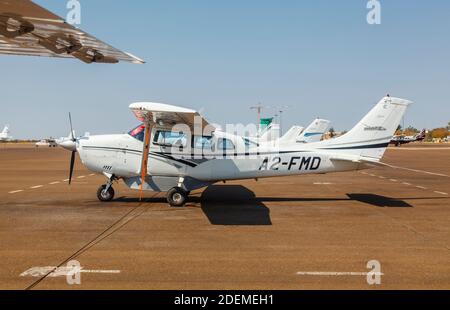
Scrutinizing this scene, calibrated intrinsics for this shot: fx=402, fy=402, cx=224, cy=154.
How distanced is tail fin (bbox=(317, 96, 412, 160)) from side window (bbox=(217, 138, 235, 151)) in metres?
2.64

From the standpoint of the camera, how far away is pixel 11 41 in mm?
8727

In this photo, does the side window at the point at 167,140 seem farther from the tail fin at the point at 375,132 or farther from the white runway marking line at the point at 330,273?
the white runway marking line at the point at 330,273

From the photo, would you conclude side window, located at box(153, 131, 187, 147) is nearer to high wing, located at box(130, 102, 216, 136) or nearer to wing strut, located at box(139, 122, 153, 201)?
high wing, located at box(130, 102, 216, 136)

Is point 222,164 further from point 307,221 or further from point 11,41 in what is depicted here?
Answer: point 11,41

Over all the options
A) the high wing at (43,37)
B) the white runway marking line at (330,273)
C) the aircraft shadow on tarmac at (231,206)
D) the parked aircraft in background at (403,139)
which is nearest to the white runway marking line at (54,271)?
the white runway marking line at (330,273)

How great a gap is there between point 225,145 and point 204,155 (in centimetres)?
68

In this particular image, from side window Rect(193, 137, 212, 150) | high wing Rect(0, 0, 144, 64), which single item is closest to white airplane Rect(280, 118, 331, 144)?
side window Rect(193, 137, 212, 150)

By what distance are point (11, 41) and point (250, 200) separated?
7.69 m

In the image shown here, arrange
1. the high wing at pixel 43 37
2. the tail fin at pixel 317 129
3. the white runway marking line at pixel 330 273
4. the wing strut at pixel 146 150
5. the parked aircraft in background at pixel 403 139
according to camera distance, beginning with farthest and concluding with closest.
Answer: the parked aircraft in background at pixel 403 139 < the tail fin at pixel 317 129 < the wing strut at pixel 146 150 < the high wing at pixel 43 37 < the white runway marking line at pixel 330 273

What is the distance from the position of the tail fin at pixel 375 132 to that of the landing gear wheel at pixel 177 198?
14.1 feet

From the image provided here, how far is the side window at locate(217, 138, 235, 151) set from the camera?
11625 mm

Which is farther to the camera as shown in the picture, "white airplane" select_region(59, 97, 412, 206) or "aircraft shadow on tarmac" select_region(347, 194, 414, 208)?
"aircraft shadow on tarmac" select_region(347, 194, 414, 208)

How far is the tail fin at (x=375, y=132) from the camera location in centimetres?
1170
